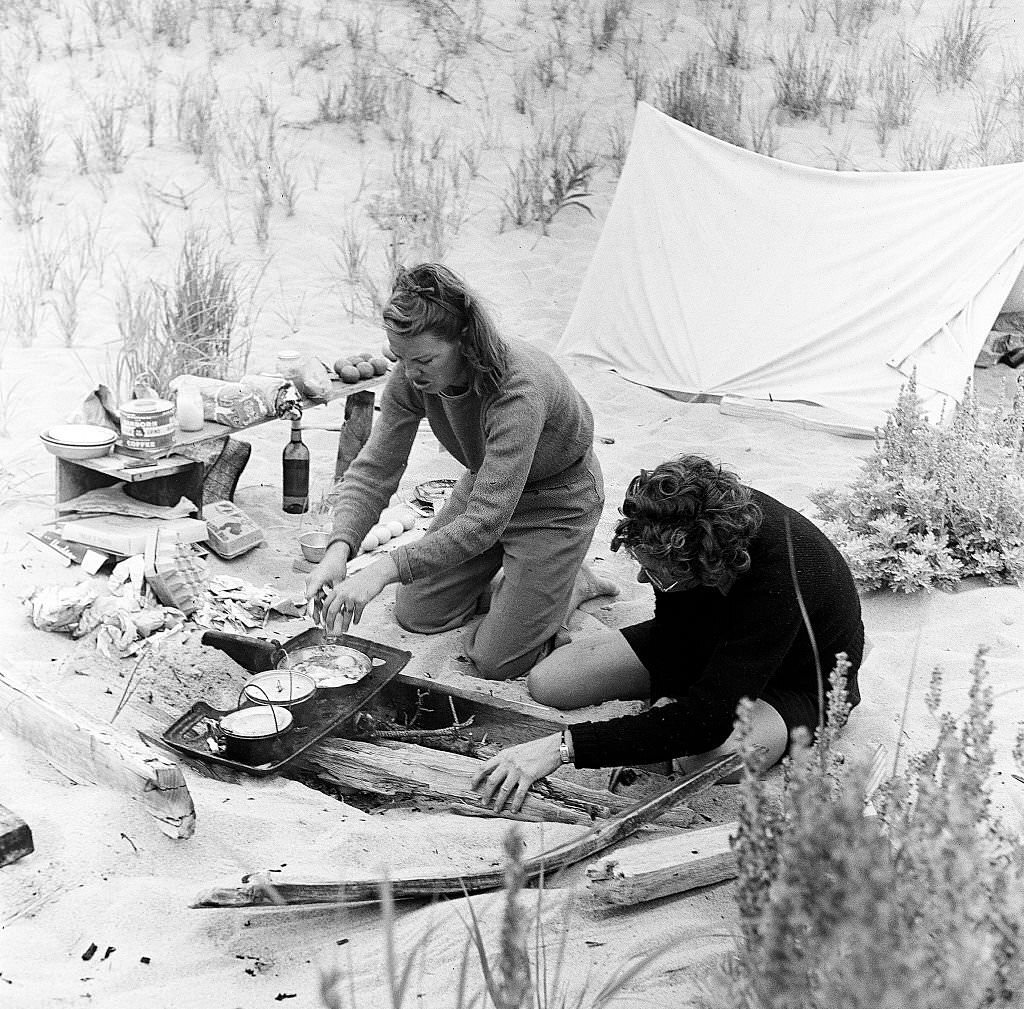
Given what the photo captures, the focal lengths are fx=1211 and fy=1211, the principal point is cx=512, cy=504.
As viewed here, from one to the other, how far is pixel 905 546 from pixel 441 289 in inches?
83.5

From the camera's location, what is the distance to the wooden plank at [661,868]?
2.42 m

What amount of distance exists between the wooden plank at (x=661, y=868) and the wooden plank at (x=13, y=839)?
1.15 metres

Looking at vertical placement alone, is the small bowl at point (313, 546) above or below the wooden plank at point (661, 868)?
below

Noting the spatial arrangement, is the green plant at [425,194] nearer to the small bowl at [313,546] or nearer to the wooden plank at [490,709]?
the small bowl at [313,546]

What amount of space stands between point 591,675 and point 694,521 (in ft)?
3.02

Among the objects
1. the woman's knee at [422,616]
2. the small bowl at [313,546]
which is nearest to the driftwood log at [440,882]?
the woman's knee at [422,616]

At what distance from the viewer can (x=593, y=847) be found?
261 centimetres

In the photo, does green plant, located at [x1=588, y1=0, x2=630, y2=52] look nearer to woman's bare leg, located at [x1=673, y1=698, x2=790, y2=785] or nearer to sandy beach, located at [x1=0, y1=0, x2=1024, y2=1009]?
sandy beach, located at [x1=0, y1=0, x2=1024, y2=1009]

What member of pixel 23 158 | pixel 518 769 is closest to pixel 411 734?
pixel 518 769

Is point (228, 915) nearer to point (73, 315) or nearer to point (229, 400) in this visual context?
point (229, 400)

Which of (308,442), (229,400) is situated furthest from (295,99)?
(229,400)

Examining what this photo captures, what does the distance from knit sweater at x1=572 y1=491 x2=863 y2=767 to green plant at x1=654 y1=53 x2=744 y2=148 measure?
662cm

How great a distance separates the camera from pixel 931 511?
434 centimetres

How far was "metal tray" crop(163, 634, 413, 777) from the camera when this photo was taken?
9.61ft
